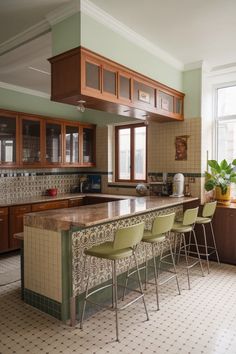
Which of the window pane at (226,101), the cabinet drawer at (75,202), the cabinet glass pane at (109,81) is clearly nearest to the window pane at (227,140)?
the window pane at (226,101)

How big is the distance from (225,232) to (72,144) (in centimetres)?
319

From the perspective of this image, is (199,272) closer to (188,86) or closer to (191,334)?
(191,334)

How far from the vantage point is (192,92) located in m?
4.34

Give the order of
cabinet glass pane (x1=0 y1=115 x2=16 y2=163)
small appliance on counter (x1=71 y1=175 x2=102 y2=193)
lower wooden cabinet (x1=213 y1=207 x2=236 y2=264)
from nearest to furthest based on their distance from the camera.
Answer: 1. lower wooden cabinet (x1=213 y1=207 x2=236 y2=264)
2. cabinet glass pane (x1=0 y1=115 x2=16 y2=163)
3. small appliance on counter (x1=71 y1=175 x2=102 y2=193)

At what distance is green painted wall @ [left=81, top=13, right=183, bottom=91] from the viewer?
273 cm

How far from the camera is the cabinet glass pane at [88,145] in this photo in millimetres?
5781

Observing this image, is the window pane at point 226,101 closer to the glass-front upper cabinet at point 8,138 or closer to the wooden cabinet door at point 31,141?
the wooden cabinet door at point 31,141

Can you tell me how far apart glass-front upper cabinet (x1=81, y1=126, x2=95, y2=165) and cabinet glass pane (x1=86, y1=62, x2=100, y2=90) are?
294 cm

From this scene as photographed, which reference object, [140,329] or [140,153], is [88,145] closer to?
[140,153]

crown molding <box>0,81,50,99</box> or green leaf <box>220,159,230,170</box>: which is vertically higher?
crown molding <box>0,81,50,99</box>

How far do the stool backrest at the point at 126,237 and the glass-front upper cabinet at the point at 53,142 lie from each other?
307 centimetres

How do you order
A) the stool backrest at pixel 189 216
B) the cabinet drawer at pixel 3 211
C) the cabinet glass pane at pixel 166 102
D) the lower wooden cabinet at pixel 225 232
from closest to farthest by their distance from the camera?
the stool backrest at pixel 189 216 → the cabinet glass pane at pixel 166 102 → the lower wooden cabinet at pixel 225 232 → the cabinet drawer at pixel 3 211

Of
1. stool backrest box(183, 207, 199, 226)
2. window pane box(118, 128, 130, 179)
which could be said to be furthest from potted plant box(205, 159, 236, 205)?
window pane box(118, 128, 130, 179)

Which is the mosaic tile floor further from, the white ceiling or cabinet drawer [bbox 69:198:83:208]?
the white ceiling
